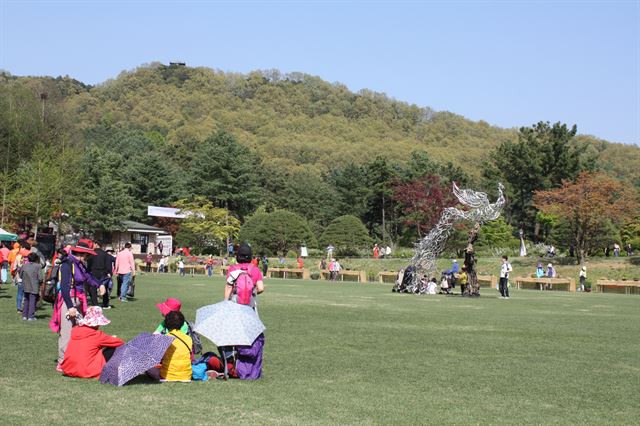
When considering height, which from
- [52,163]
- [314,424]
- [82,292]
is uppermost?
[52,163]

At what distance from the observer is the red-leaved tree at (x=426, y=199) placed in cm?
6388

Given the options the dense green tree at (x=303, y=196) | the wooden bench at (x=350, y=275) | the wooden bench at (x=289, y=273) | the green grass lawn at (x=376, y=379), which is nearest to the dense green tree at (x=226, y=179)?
the dense green tree at (x=303, y=196)

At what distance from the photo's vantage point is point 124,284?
70.8 ft

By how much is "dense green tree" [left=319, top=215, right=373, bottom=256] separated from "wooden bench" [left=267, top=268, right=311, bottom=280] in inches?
508

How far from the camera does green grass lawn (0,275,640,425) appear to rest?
735 cm

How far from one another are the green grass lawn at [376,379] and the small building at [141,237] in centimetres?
5594

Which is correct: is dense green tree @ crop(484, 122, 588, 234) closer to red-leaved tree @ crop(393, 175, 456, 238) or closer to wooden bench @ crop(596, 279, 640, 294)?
red-leaved tree @ crop(393, 175, 456, 238)

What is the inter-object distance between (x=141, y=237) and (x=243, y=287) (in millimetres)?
66623

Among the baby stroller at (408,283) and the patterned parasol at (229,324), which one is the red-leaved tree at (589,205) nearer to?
the baby stroller at (408,283)

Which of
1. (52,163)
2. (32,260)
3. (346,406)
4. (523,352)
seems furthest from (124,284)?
(52,163)

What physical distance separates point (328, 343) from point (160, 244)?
57.6 meters

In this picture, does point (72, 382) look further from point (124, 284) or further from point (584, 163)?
point (584, 163)

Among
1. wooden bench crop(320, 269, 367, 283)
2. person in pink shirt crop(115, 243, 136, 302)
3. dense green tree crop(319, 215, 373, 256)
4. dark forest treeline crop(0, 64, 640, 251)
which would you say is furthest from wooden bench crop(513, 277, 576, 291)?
person in pink shirt crop(115, 243, 136, 302)

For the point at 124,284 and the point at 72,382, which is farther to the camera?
the point at 124,284
